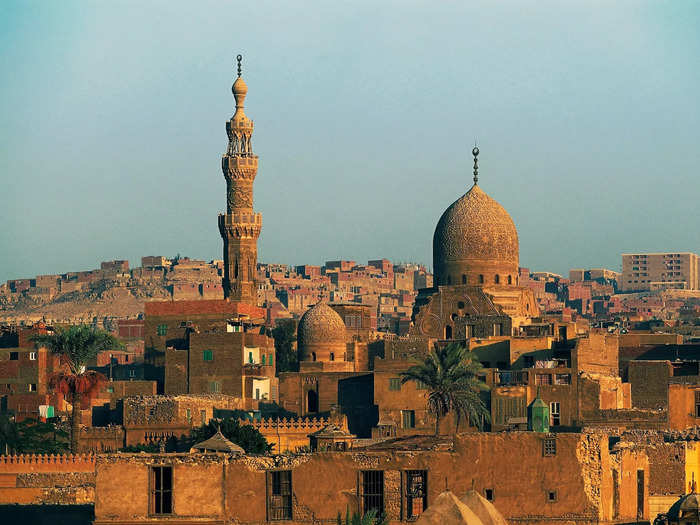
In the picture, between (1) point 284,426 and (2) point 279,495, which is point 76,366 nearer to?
(1) point 284,426

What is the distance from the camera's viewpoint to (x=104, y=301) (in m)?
173

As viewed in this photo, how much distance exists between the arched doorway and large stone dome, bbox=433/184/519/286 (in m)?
11.1

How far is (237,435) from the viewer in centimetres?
5734

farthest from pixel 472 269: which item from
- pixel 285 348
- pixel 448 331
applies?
pixel 285 348

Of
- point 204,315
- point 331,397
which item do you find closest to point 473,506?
point 331,397

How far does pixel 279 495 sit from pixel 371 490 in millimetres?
1828

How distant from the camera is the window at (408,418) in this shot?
63.5 m

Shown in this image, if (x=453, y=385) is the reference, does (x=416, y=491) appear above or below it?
below

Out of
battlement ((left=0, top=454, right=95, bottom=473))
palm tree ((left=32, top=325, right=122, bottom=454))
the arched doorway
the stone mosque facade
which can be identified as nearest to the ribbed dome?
the stone mosque facade

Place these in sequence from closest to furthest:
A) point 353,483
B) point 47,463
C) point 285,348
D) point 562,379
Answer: point 353,483 < point 47,463 < point 562,379 < point 285,348

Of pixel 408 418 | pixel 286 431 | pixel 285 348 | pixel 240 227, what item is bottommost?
pixel 286 431

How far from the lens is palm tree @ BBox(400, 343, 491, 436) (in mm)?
59188

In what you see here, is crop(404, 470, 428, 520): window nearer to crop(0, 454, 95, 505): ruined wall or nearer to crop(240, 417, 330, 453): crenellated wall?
crop(0, 454, 95, 505): ruined wall

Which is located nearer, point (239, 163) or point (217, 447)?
point (217, 447)
